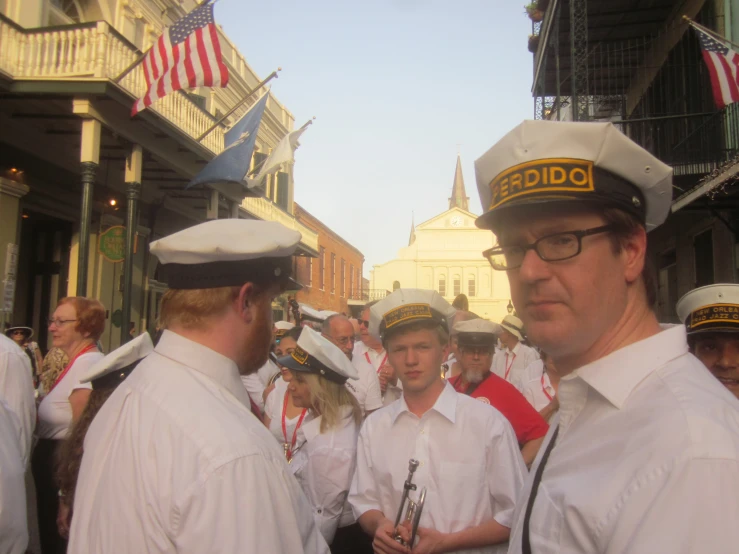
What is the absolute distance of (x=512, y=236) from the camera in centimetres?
151

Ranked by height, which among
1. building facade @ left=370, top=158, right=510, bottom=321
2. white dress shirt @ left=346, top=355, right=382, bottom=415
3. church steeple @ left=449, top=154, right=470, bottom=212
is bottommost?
white dress shirt @ left=346, top=355, right=382, bottom=415

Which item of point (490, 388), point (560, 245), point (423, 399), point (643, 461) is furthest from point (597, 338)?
point (490, 388)

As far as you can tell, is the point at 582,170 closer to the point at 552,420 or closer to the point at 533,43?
the point at 552,420

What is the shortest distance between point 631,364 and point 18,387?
358cm

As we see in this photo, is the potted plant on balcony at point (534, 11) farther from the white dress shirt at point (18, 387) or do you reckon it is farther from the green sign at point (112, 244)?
the white dress shirt at point (18, 387)

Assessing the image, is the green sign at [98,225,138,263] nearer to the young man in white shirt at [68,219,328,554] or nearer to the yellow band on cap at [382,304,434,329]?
the yellow band on cap at [382,304,434,329]

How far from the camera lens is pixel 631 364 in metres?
1.27

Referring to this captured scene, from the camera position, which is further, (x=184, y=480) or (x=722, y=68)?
(x=722, y=68)

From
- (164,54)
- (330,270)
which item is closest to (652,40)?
(164,54)

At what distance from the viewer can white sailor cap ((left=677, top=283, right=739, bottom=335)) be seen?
3.03 m

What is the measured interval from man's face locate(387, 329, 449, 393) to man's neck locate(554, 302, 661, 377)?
1.86m

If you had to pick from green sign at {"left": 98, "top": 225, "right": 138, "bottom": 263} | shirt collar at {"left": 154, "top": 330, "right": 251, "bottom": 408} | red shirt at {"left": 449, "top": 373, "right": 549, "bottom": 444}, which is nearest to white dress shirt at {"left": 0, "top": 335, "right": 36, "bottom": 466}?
shirt collar at {"left": 154, "top": 330, "right": 251, "bottom": 408}

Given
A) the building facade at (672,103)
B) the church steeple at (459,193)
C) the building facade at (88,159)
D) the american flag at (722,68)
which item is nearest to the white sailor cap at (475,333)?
the building facade at (672,103)

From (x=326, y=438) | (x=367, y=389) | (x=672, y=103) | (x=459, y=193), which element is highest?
(x=459, y=193)
